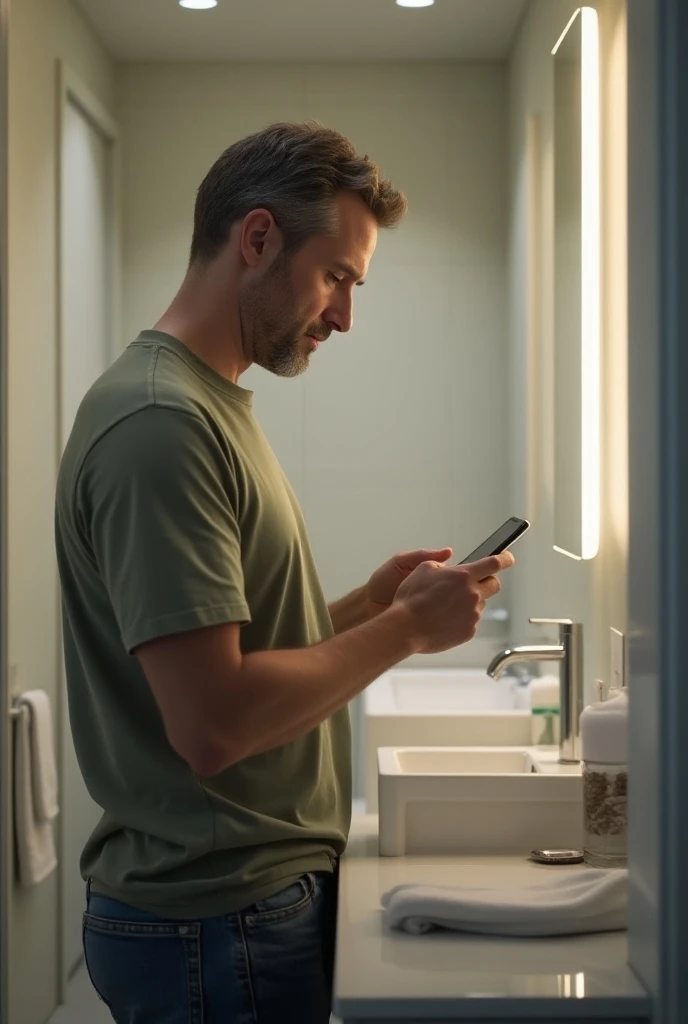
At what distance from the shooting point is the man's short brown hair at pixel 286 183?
1409 mm

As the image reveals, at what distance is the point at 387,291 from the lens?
3.71m

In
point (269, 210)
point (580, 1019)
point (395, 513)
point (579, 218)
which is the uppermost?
point (579, 218)

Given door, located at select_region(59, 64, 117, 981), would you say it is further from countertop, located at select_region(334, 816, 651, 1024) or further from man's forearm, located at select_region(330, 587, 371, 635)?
countertop, located at select_region(334, 816, 651, 1024)

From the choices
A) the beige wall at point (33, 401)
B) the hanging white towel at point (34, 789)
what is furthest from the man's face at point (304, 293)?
the hanging white towel at point (34, 789)

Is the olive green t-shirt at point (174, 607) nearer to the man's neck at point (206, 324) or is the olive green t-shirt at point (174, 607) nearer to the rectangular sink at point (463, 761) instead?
the man's neck at point (206, 324)

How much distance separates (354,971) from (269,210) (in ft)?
2.71

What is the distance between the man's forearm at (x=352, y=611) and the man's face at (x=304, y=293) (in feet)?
1.32

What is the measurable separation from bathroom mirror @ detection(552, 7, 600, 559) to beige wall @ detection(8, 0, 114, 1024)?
117 cm

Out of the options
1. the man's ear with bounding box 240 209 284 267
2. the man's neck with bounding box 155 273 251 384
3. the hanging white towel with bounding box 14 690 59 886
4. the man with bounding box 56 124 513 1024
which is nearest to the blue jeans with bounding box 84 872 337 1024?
the man with bounding box 56 124 513 1024

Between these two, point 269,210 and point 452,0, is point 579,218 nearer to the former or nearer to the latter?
point 269,210

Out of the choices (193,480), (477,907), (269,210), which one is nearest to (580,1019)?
(477,907)

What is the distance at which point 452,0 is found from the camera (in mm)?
3232

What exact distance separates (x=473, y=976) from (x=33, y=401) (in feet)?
6.45

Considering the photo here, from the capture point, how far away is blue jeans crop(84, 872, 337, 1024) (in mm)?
1277
